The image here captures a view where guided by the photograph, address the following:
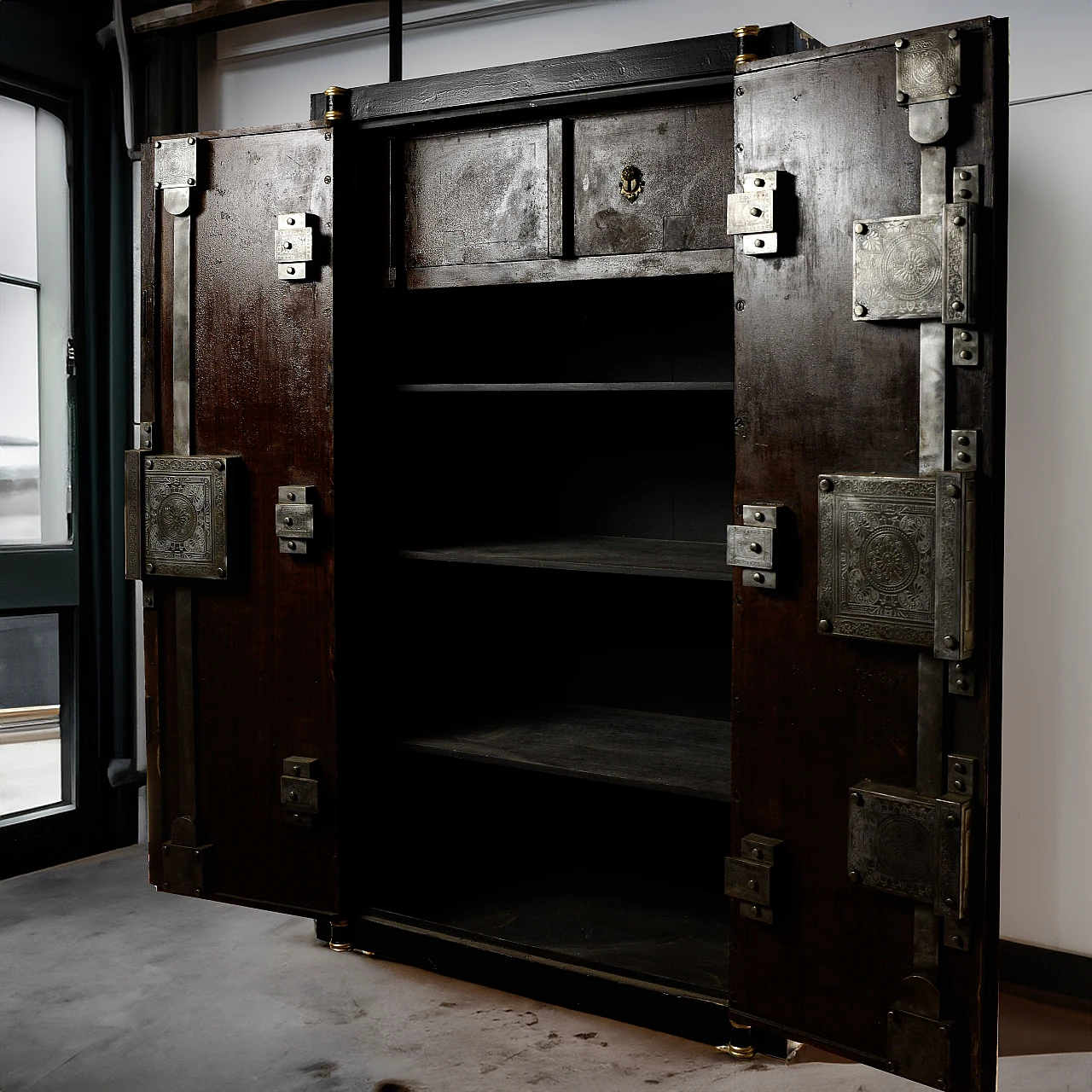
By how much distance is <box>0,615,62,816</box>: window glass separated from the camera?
390 centimetres

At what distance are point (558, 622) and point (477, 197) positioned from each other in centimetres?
126

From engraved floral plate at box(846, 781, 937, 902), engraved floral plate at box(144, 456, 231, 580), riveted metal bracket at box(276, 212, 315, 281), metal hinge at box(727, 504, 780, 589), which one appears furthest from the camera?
engraved floral plate at box(144, 456, 231, 580)

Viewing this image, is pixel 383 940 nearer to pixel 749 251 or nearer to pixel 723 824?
pixel 723 824

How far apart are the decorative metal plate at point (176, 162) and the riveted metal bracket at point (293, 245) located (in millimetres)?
290

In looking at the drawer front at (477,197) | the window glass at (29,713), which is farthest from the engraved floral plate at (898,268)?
the window glass at (29,713)

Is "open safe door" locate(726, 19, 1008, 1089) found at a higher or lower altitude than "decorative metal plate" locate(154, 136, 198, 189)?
lower

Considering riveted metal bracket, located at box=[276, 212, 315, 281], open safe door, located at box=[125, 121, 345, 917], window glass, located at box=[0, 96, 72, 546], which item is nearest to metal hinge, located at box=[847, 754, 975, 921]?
open safe door, located at box=[125, 121, 345, 917]

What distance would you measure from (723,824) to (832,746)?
105 centimetres

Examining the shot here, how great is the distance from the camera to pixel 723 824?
11.0 ft

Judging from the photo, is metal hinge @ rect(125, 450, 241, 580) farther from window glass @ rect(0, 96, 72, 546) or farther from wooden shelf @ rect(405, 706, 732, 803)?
window glass @ rect(0, 96, 72, 546)

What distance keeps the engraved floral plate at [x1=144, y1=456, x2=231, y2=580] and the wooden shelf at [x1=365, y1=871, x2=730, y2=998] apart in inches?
39.6

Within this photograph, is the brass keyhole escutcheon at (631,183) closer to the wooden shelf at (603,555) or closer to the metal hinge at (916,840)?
the wooden shelf at (603,555)

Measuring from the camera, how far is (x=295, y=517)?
2.89m

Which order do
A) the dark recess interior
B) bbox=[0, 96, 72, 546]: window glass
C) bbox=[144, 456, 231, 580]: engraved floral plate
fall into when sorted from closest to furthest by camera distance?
bbox=[144, 456, 231, 580]: engraved floral plate
the dark recess interior
bbox=[0, 96, 72, 546]: window glass
